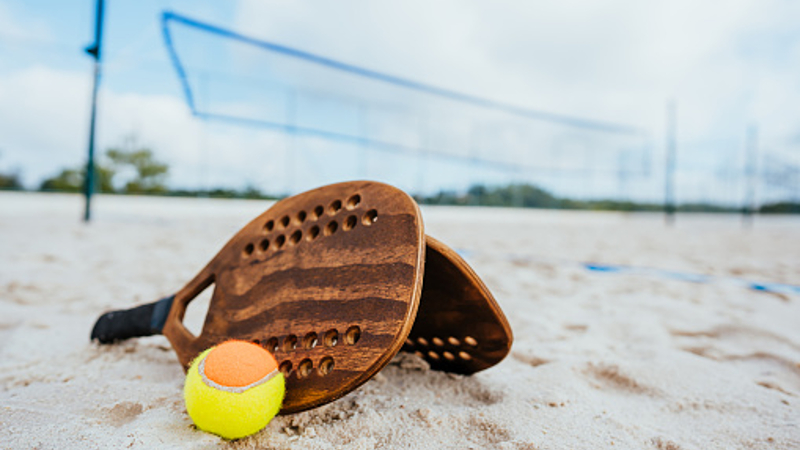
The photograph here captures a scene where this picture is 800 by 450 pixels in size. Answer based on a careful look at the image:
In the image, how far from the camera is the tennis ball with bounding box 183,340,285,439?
635mm

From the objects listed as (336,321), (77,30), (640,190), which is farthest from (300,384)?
(640,190)

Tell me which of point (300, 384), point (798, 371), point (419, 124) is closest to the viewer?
point (300, 384)

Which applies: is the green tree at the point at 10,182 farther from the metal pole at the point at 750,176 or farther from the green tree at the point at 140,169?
the metal pole at the point at 750,176

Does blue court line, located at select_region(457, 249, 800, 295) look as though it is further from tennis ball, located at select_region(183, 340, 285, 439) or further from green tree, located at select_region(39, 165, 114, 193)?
green tree, located at select_region(39, 165, 114, 193)

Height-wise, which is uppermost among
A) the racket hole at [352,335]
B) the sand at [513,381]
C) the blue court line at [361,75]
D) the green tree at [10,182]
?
the blue court line at [361,75]

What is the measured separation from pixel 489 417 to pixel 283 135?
310 inches

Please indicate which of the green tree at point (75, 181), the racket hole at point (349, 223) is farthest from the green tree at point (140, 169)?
the racket hole at point (349, 223)

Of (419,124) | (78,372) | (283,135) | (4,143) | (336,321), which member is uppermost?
(419,124)

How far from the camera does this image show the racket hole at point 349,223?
79cm

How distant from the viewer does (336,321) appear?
708 millimetres

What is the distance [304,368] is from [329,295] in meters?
0.12

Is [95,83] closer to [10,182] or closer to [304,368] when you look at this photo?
[304,368]

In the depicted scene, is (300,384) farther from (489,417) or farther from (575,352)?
(575,352)

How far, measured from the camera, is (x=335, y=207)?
2.76ft
